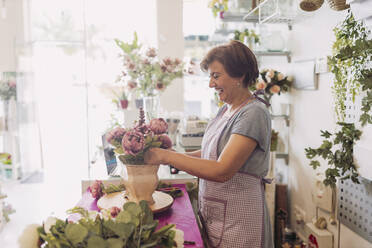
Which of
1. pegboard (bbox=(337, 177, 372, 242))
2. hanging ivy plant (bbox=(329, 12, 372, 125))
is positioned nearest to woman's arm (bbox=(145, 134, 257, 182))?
hanging ivy plant (bbox=(329, 12, 372, 125))

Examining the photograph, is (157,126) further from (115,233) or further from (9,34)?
(9,34)

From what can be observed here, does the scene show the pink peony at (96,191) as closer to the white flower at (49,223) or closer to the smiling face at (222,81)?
the white flower at (49,223)

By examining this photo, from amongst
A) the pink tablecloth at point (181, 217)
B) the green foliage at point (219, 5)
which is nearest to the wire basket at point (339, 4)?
the pink tablecloth at point (181, 217)

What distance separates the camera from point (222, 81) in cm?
138

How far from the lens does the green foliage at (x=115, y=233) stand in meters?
0.83

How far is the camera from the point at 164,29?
11.0ft

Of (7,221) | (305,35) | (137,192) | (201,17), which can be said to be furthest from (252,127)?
(201,17)

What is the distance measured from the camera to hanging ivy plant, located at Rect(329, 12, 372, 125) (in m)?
1.49

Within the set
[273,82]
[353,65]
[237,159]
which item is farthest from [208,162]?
[273,82]

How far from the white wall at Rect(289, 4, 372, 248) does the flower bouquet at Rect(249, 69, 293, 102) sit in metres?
0.10

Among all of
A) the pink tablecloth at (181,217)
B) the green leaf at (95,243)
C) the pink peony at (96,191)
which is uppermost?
the green leaf at (95,243)

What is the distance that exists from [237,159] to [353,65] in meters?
0.87

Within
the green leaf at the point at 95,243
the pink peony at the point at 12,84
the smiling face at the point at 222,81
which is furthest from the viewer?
the pink peony at the point at 12,84

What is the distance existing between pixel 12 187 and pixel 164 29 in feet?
6.78
